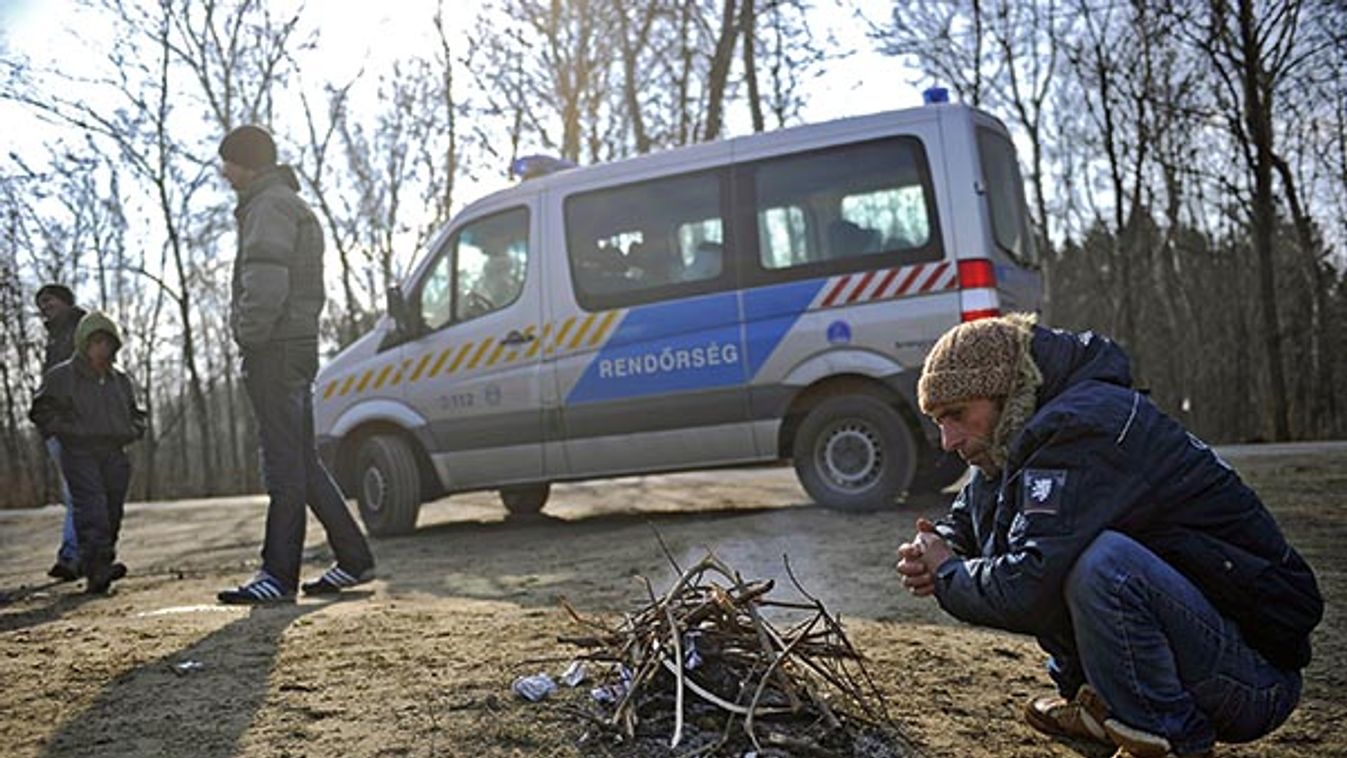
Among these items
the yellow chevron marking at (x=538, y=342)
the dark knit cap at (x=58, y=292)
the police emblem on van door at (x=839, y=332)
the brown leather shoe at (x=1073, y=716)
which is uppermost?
the dark knit cap at (x=58, y=292)

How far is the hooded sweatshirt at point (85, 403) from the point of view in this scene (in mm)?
6102

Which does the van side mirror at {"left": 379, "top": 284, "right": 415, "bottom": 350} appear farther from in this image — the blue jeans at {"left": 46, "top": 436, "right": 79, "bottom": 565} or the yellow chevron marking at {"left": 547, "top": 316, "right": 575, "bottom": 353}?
the blue jeans at {"left": 46, "top": 436, "right": 79, "bottom": 565}

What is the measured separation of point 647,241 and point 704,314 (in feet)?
2.23

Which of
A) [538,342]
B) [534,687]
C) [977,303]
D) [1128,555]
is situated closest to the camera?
[1128,555]

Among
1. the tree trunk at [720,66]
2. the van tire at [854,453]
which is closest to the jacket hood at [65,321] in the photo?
the van tire at [854,453]

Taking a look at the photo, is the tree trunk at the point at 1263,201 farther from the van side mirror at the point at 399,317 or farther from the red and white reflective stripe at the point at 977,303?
the van side mirror at the point at 399,317

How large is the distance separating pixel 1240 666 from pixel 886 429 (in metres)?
4.40

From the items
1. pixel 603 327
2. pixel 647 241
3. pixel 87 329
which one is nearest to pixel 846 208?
pixel 647 241

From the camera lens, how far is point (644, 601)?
15.6 feet

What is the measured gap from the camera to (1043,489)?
233 cm

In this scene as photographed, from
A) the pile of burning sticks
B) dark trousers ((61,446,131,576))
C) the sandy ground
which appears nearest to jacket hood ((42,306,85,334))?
dark trousers ((61,446,131,576))

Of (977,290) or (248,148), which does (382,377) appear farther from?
(977,290)

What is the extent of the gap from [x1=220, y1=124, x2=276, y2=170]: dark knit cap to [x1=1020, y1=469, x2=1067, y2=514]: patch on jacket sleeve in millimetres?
3964

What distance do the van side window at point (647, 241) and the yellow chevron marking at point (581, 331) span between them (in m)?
0.07
